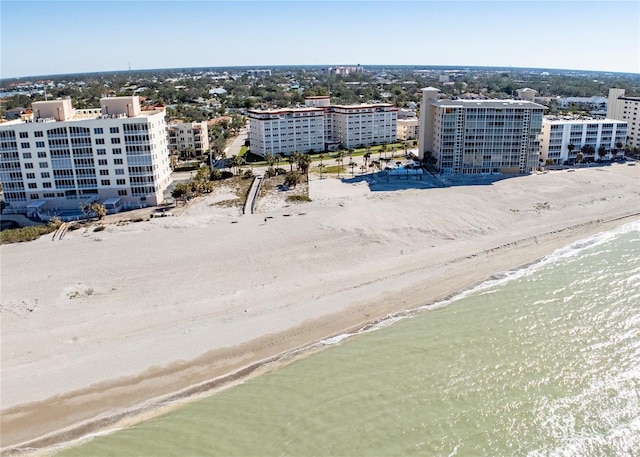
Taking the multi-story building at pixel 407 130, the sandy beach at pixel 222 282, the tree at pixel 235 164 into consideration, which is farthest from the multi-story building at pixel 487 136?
the tree at pixel 235 164

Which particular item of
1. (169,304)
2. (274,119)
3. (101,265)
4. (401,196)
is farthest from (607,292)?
(274,119)

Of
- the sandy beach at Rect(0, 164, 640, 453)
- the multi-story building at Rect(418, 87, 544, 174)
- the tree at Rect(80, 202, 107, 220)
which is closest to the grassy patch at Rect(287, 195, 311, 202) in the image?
the sandy beach at Rect(0, 164, 640, 453)

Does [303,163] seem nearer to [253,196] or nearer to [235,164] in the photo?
[235,164]

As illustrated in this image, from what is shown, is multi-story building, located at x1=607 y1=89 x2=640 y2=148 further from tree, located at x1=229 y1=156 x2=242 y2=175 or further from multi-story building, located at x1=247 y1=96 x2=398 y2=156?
tree, located at x1=229 y1=156 x2=242 y2=175

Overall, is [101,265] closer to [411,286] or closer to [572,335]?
[411,286]

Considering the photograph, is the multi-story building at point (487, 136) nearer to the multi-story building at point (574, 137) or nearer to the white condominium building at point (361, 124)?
the multi-story building at point (574, 137)

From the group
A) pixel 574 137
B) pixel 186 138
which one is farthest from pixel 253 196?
pixel 574 137
